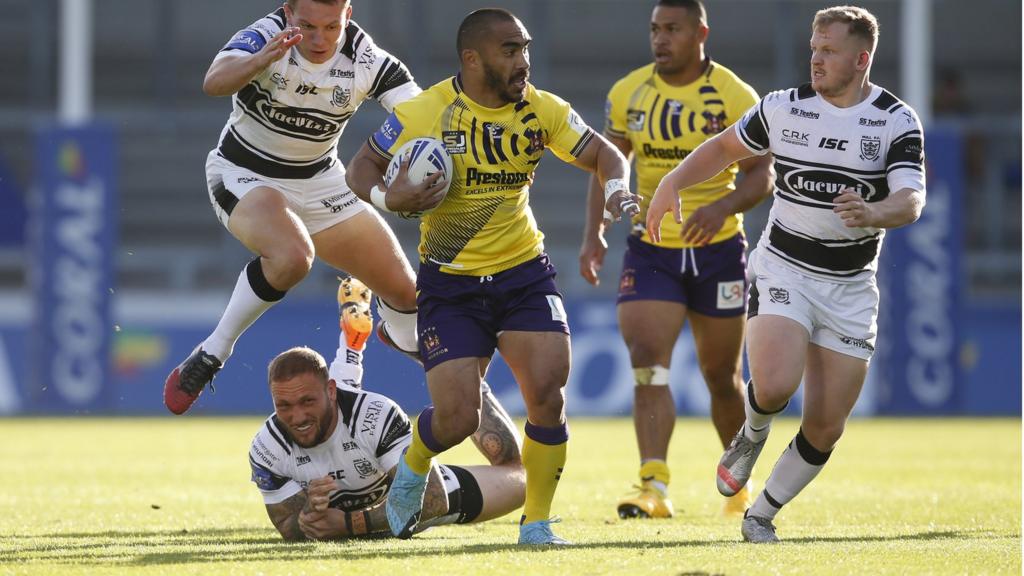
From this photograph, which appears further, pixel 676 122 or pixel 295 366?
pixel 676 122

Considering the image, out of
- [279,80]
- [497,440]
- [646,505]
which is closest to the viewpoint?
[279,80]

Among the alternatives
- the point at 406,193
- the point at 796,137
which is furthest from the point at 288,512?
the point at 796,137

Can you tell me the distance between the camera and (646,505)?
805 cm

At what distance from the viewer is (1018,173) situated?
2277cm

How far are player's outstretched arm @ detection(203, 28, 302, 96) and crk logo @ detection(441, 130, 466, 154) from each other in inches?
37.4

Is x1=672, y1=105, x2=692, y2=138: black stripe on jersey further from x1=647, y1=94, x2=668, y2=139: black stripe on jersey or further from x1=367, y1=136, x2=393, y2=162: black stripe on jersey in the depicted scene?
x1=367, y1=136, x2=393, y2=162: black stripe on jersey

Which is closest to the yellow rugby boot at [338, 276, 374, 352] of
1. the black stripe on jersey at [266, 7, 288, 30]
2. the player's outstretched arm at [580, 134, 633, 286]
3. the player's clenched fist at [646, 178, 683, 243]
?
the player's outstretched arm at [580, 134, 633, 286]

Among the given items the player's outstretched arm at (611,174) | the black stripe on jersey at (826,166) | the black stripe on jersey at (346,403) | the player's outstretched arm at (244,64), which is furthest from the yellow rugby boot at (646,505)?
the player's outstretched arm at (244,64)

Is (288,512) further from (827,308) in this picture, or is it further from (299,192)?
(827,308)

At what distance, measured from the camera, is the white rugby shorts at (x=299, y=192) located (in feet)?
24.9

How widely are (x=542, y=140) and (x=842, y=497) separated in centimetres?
366

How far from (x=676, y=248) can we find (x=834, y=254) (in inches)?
78.6

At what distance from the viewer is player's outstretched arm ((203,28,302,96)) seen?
6988 millimetres

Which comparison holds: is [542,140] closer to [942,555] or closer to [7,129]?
[942,555]
